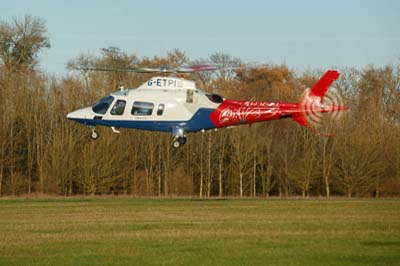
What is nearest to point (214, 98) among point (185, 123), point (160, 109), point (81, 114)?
point (185, 123)

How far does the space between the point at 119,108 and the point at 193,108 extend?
2949mm

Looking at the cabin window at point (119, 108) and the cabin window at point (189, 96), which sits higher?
the cabin window at point (189, 96)

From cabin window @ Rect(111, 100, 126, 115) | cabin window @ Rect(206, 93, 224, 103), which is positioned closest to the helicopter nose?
cabin window @ Rect(111, 100, 126, 115)

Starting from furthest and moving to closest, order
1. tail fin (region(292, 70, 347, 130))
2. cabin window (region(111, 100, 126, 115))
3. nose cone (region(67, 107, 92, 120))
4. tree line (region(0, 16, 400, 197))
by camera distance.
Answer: tree line (region(0, 16, 400, 197))
nose cone (region(67, 107, 92, 120))
cabin window (region(111, 100, 126, 115))
tail fin (region(292, 70, 347, 130))

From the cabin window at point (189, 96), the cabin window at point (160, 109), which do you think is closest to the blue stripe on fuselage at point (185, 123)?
the cabin window at point (160, 109)

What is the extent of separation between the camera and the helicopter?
37719 mm

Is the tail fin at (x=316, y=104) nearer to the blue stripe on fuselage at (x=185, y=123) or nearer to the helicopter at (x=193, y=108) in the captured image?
the helicopter at (x=193, y=108)

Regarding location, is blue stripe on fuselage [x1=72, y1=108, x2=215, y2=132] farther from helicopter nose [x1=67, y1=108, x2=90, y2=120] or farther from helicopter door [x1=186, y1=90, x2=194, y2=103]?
helicopter nose [x1=67, y1=108, x2=90, y2=120]

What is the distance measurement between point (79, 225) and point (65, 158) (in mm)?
34175

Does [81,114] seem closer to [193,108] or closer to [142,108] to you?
[142,108]

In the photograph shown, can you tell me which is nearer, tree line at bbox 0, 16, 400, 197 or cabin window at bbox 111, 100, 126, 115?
cabin window at bbox 111, 100, 126, 115

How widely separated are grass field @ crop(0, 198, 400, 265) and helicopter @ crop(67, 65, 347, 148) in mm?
Answer: 3338

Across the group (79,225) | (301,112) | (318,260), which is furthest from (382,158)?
(318,260)

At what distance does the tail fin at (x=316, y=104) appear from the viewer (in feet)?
124
